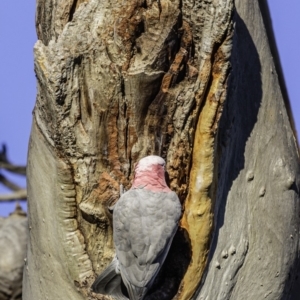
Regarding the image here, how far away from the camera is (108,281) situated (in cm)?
229

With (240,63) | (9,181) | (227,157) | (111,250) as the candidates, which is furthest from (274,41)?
(9,181)

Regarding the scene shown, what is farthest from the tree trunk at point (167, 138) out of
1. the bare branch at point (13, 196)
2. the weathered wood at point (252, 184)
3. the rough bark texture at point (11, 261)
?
the bare branch at point (13, 196)

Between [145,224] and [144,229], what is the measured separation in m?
0.01

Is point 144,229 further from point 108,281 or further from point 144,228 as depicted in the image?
point 108,281

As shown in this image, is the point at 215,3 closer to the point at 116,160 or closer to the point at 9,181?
the point at 116,160

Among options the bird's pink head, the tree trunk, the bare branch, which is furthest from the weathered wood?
the bare branch

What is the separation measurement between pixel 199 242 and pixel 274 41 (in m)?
0.75

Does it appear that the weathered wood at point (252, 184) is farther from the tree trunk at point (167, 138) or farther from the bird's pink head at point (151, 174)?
the bird's pink head at point (151, 174)

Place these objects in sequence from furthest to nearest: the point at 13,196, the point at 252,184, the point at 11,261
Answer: the point at 13,196
the point at 11,261
the point at 252,184

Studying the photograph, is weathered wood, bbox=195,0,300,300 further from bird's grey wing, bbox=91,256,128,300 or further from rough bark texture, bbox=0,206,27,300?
rough bark texture, bbox=0,206,27,300

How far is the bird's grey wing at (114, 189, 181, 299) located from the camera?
218 centimetres

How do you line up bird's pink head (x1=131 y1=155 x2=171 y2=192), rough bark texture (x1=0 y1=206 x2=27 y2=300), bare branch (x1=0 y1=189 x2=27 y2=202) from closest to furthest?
bird's pink head (x1=131 y1=155 x2=171 y2=192) → rough bark texture (x1=0 y1=206 x2=27 y2=300) → bare branch (x1=0 y1=189 x2=27 y2=202)

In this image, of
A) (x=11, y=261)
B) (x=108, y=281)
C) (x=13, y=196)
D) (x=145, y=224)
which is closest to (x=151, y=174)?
(x=145, y=224)

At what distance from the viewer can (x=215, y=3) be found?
217 centimetres
